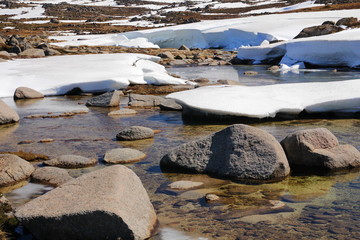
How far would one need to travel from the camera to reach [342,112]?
9.05 m

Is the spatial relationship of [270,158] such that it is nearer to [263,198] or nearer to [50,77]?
[263,198]

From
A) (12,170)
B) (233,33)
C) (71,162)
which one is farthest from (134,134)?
(233,33)

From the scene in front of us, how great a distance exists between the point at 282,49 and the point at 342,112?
46.8ft

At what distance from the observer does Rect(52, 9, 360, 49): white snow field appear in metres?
28.7

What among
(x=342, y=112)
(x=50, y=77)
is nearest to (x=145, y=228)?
(x=342, y=112)

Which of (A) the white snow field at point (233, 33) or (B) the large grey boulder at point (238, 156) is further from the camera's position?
(A) the white snow field at point (233, 33)

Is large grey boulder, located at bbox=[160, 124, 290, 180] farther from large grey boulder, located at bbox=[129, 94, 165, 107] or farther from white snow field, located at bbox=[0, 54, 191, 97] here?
white snow field, located at bbox=[0, 54, 191, 97]

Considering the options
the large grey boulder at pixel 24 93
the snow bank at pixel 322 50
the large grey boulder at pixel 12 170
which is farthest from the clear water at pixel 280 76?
the large grey boulder at pixel 12 170

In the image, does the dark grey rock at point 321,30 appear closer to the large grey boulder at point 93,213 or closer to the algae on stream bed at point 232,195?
the algae on stream bed at point 232,195

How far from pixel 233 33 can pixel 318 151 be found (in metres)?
26.6

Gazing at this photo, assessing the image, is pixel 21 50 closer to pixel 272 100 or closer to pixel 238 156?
pixel 272 100

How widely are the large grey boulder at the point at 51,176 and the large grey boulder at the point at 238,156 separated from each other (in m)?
1.32

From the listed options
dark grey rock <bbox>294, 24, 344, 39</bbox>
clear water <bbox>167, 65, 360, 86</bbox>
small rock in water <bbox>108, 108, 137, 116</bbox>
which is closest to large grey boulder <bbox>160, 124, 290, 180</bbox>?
small rock in water <bbox>108, 108, 137, 116</bbox>

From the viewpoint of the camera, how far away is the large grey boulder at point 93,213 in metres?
3.64
